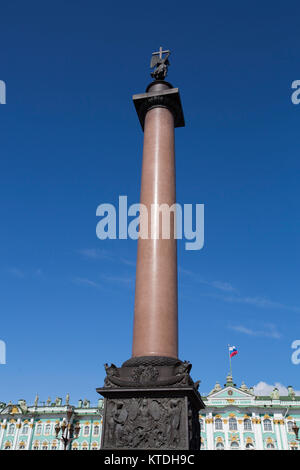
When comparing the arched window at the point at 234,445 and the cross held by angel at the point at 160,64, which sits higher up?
the cross held by angel at the point at 160,64

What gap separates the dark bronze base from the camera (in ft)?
37.5

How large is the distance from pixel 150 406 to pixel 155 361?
3.92ft

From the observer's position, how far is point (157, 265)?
13711mm

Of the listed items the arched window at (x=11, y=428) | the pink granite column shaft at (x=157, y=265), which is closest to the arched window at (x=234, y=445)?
the arched window at (x=11, y=428)

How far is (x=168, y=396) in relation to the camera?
11.8m

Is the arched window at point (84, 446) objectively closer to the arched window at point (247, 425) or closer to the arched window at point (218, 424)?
the arched window at point (218, 424)

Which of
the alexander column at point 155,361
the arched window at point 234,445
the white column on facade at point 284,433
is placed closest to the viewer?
the alexander column at point 155,361

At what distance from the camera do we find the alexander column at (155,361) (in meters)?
11.6

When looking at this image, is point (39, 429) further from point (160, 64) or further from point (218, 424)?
point (160, 64)

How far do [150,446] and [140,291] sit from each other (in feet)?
14.3

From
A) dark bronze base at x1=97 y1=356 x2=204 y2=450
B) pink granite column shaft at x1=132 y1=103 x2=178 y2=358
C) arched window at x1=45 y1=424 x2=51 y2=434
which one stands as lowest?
dark bronze base at x1=97 y1=356 x2=204 y2=450

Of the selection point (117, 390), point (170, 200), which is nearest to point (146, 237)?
point (170, 200)

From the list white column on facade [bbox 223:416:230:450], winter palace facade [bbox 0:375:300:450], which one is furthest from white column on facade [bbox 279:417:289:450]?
white column on facade [bbox 223:416:230:450]

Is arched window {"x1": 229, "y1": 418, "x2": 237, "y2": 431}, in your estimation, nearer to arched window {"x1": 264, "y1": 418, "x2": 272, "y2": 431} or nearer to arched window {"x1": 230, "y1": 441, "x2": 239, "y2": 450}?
arched window {"x1": 230, "y1": 441, "x2": 239, "y2": 450}
